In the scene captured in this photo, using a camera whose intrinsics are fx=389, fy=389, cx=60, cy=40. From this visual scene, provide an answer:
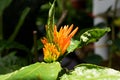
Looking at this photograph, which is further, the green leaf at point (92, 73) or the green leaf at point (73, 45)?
the green leaf at point (73, 45)

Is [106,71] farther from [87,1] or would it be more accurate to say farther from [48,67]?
[87,1]

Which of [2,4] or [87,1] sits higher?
[2,4]

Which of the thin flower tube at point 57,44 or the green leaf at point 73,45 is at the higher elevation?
the thin flower tube at point 57,44

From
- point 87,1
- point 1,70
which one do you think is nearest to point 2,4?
point 1,70

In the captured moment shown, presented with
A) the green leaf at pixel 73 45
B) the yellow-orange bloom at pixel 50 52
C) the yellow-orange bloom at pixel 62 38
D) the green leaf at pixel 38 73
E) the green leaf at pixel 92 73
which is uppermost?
the yellow-orange bloom at pixel 62 38
